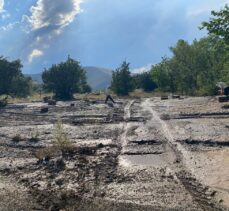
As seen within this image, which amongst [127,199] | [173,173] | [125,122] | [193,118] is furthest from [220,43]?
[127,199]

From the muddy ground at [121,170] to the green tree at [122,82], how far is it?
57.8 meters

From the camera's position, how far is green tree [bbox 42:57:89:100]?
2975 inches

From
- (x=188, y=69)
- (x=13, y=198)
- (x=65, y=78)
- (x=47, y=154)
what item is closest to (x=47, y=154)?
(x=47, y=154)

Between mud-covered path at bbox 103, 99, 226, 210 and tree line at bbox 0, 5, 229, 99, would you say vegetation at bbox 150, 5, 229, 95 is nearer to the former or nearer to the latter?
tree line at bbox 0, 5, 229, 99

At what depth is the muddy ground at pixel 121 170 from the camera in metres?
10.3

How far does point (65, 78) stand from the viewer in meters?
76.6

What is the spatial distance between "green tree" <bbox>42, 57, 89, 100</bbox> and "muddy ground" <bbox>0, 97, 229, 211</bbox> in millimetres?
51432

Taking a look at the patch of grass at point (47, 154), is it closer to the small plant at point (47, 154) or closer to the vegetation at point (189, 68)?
the small plant at point (47, 154)

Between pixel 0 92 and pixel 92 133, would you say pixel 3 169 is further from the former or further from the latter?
pixel 0 92

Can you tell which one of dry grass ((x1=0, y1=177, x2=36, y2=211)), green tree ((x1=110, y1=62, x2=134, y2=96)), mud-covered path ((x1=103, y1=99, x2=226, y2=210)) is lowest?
dry grass ((x1=0, y1=177, x2=36, y2=211))

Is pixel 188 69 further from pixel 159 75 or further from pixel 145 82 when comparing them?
pixel 145 82

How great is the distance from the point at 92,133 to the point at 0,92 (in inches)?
1911

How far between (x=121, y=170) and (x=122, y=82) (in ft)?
226

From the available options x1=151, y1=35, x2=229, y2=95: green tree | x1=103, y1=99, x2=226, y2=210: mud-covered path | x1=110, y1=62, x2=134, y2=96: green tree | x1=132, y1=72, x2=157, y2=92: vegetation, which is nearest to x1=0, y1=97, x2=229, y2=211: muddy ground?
x1=103, y1=99, x2=226, y2=210: mud-covered path
